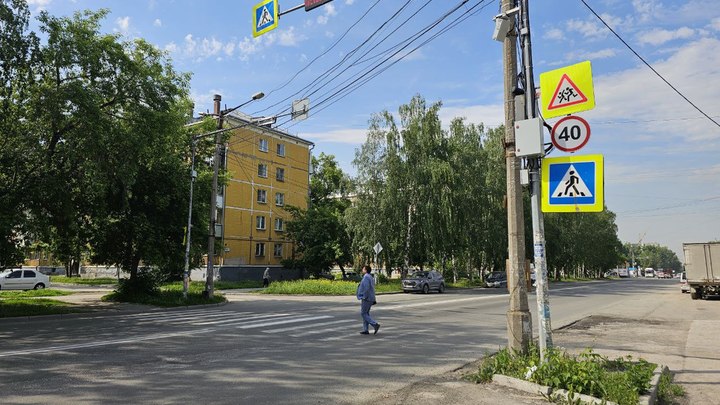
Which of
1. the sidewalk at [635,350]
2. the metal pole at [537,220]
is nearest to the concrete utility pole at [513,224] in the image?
the metal pole at [537,220]

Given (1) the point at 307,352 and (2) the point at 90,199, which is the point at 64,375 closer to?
(1) the point at 307,352

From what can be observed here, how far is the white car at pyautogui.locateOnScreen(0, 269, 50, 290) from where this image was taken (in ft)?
103

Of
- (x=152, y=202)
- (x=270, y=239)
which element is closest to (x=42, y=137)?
(x=152, y=202)

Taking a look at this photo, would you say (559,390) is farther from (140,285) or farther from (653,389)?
(140,285)

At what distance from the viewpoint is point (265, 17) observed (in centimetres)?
884

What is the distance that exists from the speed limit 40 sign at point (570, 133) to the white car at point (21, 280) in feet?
120

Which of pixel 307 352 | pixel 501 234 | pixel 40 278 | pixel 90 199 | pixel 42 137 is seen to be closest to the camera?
pixel 307 352

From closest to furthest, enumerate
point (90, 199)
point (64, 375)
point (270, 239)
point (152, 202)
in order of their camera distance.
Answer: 1. point (64, 375)
2. point (90, 199)
3. point (152, 202)
4. point (270, 239)

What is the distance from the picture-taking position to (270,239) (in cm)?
4797

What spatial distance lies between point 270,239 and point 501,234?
2273cm

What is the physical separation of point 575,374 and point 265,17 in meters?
7.81

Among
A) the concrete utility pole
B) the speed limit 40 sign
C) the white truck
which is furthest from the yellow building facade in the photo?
the speed limit 40 sign

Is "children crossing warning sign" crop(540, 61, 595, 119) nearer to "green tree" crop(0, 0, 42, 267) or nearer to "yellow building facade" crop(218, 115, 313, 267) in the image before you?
"green tree" crop(0, 0, 42, 267)

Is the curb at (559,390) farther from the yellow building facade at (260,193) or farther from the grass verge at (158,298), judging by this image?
the yellow building facade at (260,193)
